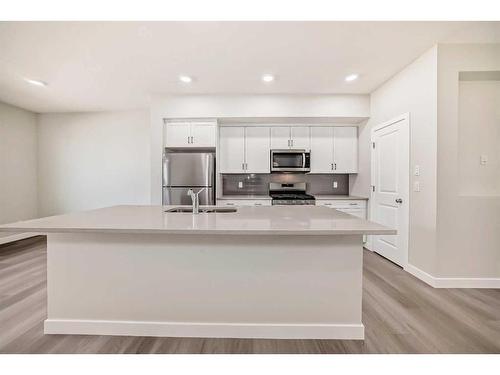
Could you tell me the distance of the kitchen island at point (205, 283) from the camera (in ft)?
6.10

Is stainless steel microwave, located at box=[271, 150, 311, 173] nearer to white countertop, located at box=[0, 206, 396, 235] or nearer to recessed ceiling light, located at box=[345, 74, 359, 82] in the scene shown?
recessed ceiling light, located at box=[345, 74, 359, 82]

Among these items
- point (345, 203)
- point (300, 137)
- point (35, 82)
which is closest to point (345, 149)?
point (300, 137)

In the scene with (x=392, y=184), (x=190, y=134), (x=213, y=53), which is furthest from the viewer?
(x=190, y=134)

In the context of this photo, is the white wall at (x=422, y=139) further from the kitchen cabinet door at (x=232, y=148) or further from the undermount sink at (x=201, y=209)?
the kitchen cabinet door at (x=232, y=148)

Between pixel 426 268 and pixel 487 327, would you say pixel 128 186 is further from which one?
pixel 487 327

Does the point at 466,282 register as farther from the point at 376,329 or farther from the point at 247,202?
the point at 247,202

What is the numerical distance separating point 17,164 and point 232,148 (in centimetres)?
416

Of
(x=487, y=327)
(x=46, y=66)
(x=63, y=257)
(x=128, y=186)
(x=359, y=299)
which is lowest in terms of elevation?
(x=487, y=327)

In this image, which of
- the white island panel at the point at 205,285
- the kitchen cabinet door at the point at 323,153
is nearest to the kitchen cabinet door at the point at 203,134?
the kitchen cabinet door at the point at 323,153

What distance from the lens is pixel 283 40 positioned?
104 inches

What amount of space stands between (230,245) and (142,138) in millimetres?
4256

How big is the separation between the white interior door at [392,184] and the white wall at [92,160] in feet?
13.9

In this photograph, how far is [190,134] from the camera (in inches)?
171

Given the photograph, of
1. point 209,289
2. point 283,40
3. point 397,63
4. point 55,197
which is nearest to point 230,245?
point 209,289
